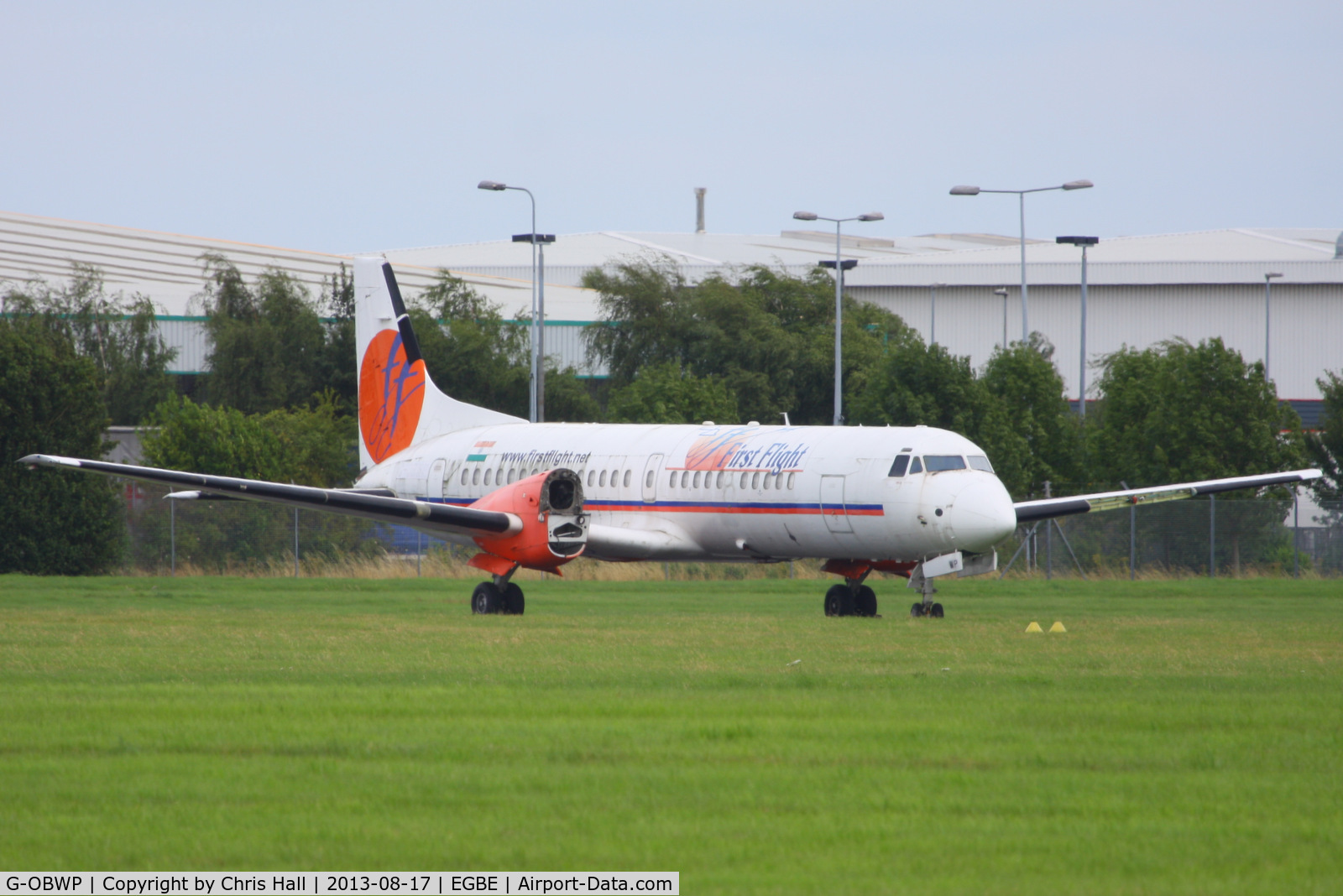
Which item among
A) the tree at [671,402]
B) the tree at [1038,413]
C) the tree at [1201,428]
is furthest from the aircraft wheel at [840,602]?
the tree at [671,402]

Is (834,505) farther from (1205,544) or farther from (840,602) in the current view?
(1205,544)

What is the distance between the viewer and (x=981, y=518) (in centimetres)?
2398

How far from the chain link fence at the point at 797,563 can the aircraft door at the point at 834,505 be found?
12122mm

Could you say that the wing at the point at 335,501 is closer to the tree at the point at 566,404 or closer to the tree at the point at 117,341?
the tree at the point at 566,404

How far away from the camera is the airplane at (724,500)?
2466 cm

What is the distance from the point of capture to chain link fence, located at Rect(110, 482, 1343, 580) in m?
38.4

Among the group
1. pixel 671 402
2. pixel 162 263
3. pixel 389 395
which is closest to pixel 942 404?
pixel 671 402

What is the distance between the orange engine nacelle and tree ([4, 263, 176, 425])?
36.3 metres

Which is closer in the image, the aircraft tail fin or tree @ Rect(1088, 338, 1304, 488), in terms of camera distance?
the aircraft tail fin

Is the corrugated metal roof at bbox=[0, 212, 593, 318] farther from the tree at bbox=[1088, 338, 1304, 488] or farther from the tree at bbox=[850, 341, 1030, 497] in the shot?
the tree at bbox=[1088, 338, 1304, 488]

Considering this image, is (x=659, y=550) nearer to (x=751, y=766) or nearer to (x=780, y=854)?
(x=751, y=766)
